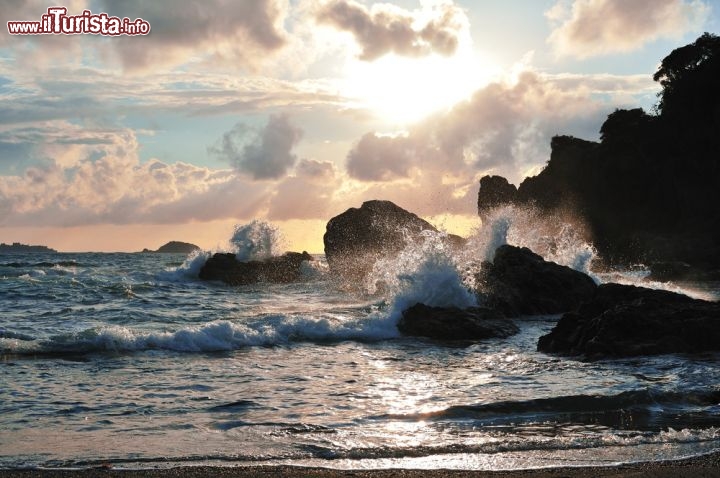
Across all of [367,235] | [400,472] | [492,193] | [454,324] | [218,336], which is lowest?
[400,472]

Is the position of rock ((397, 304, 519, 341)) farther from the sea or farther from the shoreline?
the shoreline

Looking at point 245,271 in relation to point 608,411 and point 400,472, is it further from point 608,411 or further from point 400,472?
point 400,472

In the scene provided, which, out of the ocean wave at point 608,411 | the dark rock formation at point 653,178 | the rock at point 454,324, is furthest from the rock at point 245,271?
the ocean wave at point 608,411

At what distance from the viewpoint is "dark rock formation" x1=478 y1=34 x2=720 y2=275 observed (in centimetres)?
5428

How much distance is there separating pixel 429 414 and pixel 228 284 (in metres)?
27.9

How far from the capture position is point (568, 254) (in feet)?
86.6

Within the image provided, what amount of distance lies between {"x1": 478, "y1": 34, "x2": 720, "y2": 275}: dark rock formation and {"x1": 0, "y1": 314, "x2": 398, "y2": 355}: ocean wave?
123ft

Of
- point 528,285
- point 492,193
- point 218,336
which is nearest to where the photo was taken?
point 218,336

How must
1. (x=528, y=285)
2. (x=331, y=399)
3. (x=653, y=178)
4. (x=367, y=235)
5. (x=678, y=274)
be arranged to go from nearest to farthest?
(x=331, y=399) → (x=528, y=285) → (x=678, y=274) → (x=367, y=235) → (x=653, y=178)

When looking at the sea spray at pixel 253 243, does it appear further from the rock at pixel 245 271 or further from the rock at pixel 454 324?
the rock at pixel 454 324

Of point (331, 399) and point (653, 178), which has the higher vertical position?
point (653, 178)

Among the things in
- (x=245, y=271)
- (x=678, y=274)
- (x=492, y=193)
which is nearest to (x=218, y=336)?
(x=245, y=271)

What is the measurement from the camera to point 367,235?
3762 cm

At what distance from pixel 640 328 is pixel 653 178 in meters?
54.1
